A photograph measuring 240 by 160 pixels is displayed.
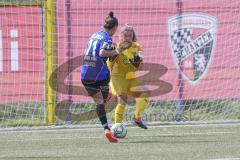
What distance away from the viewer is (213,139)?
34.4ft

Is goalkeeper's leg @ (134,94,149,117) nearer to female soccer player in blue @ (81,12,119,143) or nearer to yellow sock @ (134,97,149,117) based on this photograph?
yellow sock @ (134,97,149,117)

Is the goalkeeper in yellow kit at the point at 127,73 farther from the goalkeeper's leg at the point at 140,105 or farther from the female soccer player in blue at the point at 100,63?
the female soccer player in blue at the point at 100,63

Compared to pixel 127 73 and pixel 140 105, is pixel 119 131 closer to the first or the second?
pixel 140 105

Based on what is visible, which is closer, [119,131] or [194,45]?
[119,131]

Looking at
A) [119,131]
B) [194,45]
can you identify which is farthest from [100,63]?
[194,45]

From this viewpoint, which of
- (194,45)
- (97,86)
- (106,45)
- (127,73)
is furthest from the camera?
(194,45)

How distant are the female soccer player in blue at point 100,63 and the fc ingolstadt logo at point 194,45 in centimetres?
384

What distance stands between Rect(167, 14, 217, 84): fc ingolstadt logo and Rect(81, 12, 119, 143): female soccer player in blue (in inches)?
151

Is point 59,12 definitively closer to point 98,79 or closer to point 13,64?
point 13,64

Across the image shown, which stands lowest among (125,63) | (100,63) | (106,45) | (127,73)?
(127,73)

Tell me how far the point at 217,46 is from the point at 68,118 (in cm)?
341

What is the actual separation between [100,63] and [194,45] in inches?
166

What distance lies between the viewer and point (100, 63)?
10.6 m

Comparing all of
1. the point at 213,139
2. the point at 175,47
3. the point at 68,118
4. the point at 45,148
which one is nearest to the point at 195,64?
the point at 175,47
